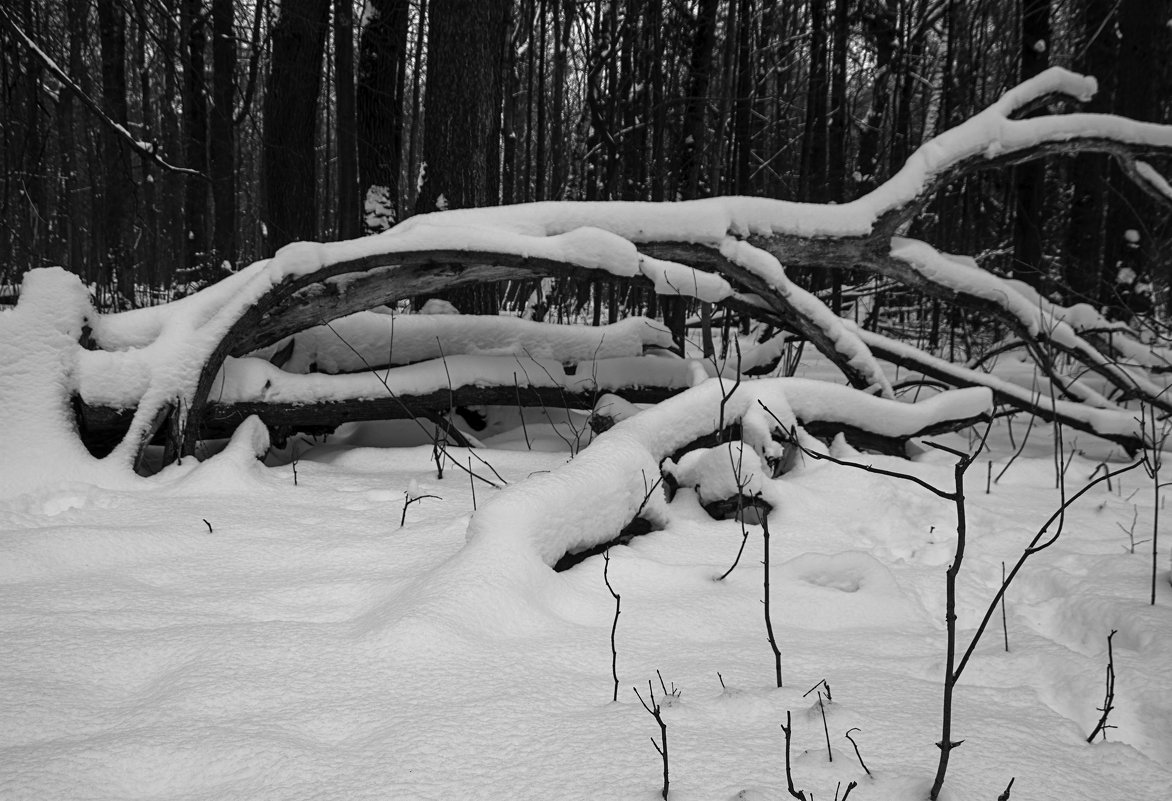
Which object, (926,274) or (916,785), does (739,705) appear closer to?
(916,785)

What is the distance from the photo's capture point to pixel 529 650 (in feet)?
5.84

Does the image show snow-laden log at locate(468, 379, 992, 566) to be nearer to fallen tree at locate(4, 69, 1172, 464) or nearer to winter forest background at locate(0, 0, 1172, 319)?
fallen tree at locate(4, 69, 1172, 464)

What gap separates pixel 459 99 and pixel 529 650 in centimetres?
426

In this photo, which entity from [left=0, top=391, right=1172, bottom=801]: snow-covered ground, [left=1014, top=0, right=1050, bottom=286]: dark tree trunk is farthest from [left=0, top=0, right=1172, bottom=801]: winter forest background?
[left=1014, top=0, right=1050, bottom=286]: dark tree trunk

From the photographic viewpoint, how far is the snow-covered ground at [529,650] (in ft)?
4.19

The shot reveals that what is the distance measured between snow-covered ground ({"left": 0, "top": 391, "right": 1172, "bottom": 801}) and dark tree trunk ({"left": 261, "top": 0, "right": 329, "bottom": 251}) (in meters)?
4.58

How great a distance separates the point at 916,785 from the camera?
1.22 meters

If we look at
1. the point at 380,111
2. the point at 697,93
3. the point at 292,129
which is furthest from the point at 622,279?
the point at 697,93

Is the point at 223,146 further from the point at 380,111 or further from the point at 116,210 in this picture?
the point at 380,111

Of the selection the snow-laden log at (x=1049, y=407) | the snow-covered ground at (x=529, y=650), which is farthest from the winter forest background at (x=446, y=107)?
the snow-covered ground at (x=529, y=650)

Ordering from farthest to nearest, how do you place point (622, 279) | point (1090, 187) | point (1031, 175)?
point (1031, 175) → point (1090, 187) → point (622, 279)

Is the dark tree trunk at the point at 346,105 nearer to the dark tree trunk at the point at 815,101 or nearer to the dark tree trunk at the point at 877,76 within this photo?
the dark tree trunk at the point at 815,101

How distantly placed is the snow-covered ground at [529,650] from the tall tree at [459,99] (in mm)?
2736

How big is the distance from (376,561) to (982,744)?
1.72m
